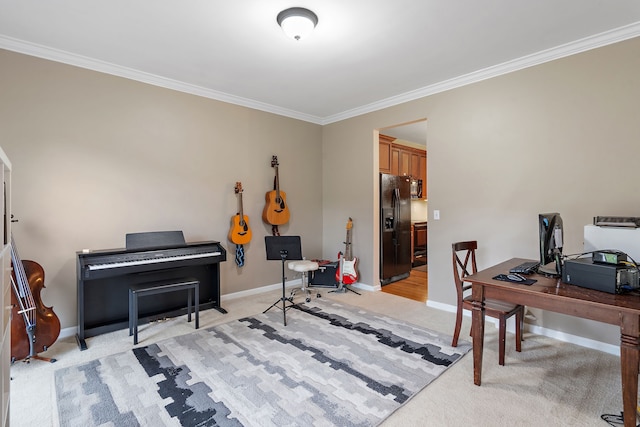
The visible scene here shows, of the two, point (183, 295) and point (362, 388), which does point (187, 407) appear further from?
point (183, 295)

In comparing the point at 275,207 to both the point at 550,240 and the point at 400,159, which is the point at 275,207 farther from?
the point at 550,240

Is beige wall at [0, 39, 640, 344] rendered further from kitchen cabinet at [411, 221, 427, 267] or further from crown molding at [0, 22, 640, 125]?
kitchen cabinet at [411, 221, 427, 267]

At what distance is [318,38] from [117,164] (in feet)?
7.63

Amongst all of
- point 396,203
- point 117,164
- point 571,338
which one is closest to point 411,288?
point 396,203

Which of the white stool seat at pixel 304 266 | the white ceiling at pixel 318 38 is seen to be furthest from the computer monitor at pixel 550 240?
the white stool seat at pixel 304 266

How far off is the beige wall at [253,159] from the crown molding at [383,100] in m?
0.06

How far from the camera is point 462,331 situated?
302 cm

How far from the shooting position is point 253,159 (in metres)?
4.28

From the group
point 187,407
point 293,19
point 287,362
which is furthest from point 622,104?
point 187,407

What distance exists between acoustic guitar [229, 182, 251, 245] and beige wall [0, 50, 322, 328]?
0.27 ft

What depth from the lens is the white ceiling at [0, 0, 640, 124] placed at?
224 cm

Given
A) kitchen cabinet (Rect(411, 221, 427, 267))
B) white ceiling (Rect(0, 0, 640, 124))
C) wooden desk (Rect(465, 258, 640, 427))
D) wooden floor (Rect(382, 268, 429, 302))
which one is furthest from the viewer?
kitchen cabinet (Rect(411, 221, 427, 267))

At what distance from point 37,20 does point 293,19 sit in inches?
76.0

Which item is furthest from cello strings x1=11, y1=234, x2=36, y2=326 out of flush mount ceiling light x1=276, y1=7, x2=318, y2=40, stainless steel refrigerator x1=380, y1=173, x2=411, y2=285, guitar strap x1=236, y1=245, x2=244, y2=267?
stainless steel refrigerator x1=380, y1=173, x2=411, y2=285
